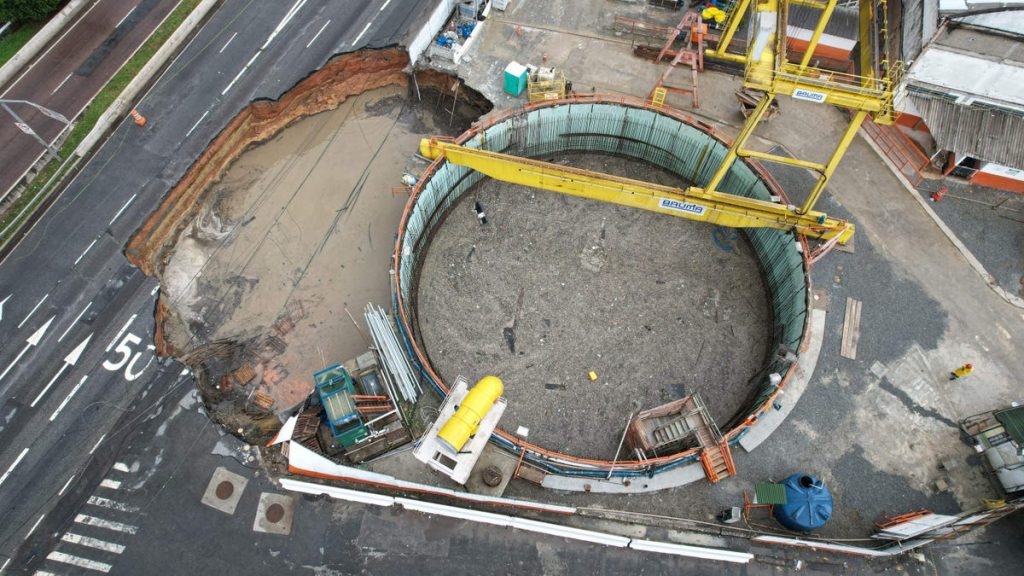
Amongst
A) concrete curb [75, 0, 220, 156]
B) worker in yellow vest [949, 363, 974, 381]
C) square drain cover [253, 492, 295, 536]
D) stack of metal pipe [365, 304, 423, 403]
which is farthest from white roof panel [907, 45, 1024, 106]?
concrete curb [75, 0, 220, 156]

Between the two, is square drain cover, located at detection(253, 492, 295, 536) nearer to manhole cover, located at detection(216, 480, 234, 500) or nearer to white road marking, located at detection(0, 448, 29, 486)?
manhole cover, located at detection(216, 480, 234, 500)

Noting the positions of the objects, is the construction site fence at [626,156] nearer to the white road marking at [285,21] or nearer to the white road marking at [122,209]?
the white road marking at [285,21]

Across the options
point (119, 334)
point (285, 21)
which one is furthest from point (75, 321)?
point (285, 21)

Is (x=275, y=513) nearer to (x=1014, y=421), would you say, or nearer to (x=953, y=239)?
(x=1014, y=421)

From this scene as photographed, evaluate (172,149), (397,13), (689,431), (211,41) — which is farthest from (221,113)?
(689,431)

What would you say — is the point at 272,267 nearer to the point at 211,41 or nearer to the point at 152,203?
the point at 152,203

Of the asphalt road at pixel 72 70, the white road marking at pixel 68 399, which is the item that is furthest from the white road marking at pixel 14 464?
the asphalt road at pixel 72 70
